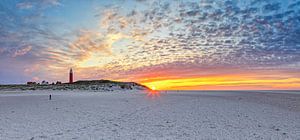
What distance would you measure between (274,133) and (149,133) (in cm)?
559

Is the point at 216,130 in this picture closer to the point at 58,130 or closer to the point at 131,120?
the point at 131,120

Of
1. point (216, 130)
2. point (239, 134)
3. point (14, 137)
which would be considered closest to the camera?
point (14, 137)

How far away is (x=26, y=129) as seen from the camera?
48.1 feet

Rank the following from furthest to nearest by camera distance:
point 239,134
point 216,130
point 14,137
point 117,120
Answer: point 117,120
point 216,130
point 239,134
point 14,137

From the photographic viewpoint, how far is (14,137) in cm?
1277

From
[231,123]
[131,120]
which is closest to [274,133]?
A: [231,123]

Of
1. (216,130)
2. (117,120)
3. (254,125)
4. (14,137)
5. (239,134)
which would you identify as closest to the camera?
(14,137)

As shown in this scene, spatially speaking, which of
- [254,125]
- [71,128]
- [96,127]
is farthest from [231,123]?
[71,128]

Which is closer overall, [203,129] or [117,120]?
[203,129]

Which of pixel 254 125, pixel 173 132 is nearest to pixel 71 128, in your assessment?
pixel 173 132

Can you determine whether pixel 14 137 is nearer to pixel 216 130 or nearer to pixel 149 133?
pixel 149 133

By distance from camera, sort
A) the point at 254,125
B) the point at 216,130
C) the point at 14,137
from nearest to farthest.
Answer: the point at 14,137 → the point at 216,130 → the point at 254,125

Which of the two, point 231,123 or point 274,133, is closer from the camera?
point 274,133

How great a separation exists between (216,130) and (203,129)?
2.03ft
